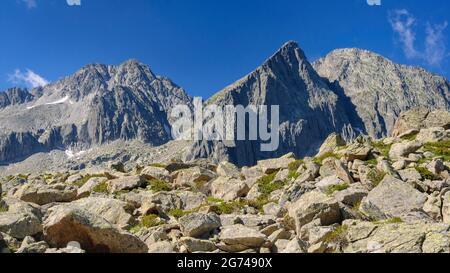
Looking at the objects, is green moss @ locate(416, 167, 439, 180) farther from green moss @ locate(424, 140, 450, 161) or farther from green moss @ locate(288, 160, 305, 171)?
green moss @ locate(288, 160, 305, 171)

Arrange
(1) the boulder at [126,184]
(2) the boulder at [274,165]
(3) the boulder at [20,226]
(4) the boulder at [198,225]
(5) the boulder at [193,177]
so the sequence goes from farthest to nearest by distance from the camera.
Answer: (2) the boulder at [274,165] → (5) the boulder at [193,177] → (1) the boulder at [126,184] → (4) the boulder at [198,225] → (3) the boulder at [20,226]

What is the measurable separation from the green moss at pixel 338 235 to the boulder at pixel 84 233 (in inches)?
262

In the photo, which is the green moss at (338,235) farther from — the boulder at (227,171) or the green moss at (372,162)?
the boulder at (227,171)

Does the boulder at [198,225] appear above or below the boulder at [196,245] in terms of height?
above

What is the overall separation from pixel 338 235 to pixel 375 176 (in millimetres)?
10853

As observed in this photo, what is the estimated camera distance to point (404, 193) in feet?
68.9

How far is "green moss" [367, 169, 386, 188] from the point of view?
24.3 m

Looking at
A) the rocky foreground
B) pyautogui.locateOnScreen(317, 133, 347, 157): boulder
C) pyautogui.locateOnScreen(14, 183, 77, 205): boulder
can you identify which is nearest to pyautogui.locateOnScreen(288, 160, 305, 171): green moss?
the rocky foreground

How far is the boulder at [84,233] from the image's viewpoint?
14.0 m

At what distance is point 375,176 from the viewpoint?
24797 millimetres

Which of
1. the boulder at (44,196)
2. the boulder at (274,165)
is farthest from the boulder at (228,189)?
the boulder at (44,196)

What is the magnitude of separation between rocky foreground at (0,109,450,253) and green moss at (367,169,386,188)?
61 millimetres
